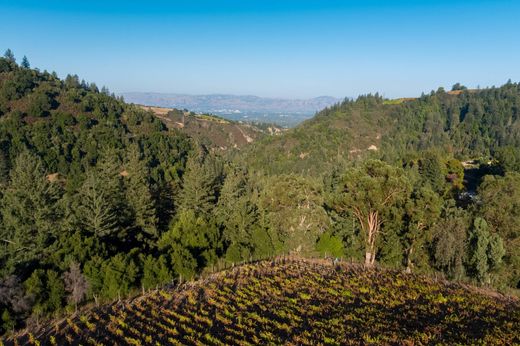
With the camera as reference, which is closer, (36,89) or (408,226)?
(408,226)

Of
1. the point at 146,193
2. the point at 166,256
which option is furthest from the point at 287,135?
the point at 166,256

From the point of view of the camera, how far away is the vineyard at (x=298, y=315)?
1831cm

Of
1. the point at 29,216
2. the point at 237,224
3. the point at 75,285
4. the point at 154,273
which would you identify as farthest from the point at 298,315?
the point at 29,216

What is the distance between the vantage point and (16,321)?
2181 centimetres

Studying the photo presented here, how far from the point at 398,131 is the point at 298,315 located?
143m

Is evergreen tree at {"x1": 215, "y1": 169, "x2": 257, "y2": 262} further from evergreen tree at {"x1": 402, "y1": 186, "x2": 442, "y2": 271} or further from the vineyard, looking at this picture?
evergreen tree at {"x1": 402, "y1": 186, "x2": 442, "y2": 271}

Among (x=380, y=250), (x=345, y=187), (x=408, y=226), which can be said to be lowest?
(x=380, y=250)

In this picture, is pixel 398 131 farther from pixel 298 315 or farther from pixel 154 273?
pixel 298 315

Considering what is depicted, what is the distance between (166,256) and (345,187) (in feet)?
54.7

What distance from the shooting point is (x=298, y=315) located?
21234mm

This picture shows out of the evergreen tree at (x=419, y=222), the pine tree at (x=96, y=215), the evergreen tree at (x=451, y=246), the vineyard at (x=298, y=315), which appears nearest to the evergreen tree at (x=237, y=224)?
the vineyard at (x=298, y=315)

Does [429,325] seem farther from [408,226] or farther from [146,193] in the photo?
[146,193]

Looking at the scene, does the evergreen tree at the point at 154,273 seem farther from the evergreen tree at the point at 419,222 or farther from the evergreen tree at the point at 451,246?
the evergreen tree at the point at 451,246

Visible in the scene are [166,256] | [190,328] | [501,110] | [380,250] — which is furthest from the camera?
[501,110]
